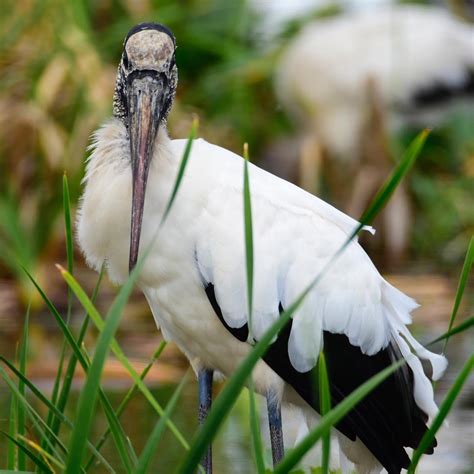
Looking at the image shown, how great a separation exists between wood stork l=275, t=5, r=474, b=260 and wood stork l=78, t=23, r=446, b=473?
464cm

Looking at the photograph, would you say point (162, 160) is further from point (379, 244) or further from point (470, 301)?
point (379, 244)

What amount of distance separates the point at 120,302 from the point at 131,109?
1.14 m

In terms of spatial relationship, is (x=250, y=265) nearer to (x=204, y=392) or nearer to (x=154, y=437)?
(x=154, y=437)

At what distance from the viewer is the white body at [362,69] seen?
8375 millimetres

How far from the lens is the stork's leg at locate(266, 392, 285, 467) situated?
3.39 metres

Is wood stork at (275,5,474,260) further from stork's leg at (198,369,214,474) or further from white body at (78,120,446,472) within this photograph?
white body at (78,120,446,472)

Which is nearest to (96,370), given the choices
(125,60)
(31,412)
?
(31,412)

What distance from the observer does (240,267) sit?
3.22 meters

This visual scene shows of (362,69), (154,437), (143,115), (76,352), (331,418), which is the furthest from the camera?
(362,69)

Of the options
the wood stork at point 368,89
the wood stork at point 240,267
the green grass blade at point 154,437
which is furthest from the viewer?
the wood stork at point 368,89

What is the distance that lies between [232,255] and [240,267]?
0.12ft

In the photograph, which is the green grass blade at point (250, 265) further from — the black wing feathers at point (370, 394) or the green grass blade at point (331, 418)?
the black wing feathers at point (370, 394)

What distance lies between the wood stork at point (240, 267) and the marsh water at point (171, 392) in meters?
0.37

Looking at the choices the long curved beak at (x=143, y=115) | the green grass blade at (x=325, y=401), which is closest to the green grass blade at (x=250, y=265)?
the green grass blade at (x=325, y=401)
